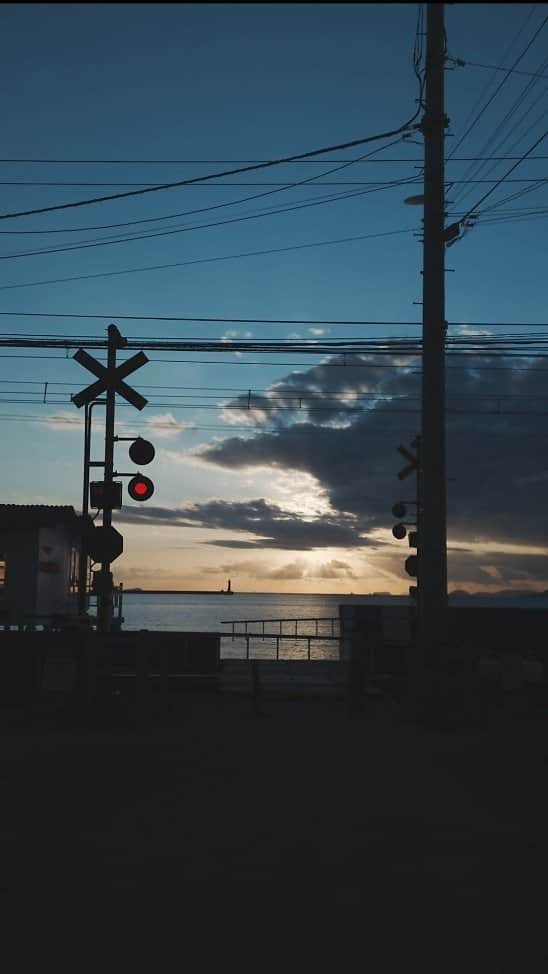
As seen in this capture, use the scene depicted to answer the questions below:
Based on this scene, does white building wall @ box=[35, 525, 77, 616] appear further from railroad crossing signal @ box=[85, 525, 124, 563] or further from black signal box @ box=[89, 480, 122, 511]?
railroad crossing signal @ box=[85, 525, 124, 563]

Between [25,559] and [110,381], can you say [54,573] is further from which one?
[110,381]

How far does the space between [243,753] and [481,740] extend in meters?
3.75

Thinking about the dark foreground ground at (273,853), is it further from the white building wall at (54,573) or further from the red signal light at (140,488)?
the white building wall at (54,573)

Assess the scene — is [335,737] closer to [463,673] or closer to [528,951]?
[463,673]

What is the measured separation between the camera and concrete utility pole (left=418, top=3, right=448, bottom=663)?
14.6 m

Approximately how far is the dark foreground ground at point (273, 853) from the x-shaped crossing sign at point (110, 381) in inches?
221

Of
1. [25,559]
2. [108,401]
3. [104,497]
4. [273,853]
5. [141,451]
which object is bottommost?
[273,853]

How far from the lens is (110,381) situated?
14719 mm

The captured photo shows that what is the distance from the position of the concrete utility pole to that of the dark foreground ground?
2.87m

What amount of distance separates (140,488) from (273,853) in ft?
24.8

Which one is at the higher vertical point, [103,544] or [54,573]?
[103,544]

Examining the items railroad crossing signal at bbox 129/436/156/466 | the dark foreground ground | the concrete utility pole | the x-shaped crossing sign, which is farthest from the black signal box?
the concrete utility pole

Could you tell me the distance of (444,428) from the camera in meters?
14.9

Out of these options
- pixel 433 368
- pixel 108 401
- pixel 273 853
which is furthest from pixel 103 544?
pixel 273 853
